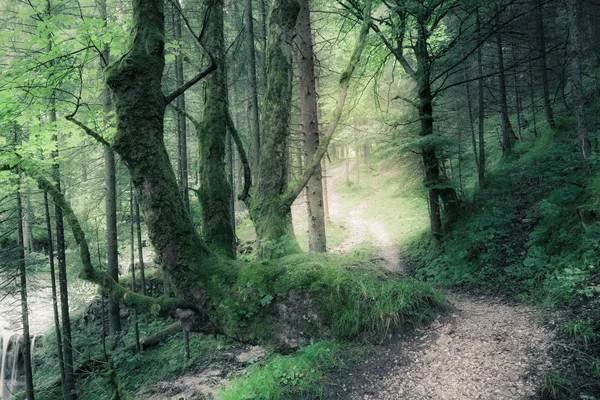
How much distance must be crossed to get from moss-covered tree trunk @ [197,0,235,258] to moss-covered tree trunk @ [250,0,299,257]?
545 millimetres

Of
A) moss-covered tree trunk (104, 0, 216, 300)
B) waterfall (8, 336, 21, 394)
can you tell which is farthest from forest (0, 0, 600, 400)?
waterfall (8, 336, 21, 394)

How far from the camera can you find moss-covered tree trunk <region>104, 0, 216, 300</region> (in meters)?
3.32

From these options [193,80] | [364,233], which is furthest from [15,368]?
[364,233]

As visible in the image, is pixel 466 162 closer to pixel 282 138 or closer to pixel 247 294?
pixel 282 138

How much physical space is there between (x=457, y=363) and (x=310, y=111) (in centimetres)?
536


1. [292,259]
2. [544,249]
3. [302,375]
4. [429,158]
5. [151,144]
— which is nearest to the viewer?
[151,144]

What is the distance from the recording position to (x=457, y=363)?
11.4ft

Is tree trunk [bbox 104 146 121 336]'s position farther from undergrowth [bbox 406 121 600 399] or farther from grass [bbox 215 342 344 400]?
undergrowth [bbox 406 121 600 399]

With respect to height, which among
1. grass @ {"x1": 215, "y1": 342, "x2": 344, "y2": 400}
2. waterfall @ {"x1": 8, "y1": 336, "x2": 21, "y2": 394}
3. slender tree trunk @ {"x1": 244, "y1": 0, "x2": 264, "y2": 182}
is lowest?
waterfall @ {"x1": 8, "y1": 336, "x2": 21, "y2": 394}

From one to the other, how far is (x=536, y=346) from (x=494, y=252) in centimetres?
447

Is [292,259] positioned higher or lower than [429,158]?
lower

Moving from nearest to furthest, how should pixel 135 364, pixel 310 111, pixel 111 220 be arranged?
pixel 310 111, pixel 135 364, pixel 111 220

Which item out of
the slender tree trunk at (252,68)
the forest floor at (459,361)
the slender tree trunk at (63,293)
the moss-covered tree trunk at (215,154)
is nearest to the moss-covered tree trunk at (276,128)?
the moss-covered tree trunk at (215,154)

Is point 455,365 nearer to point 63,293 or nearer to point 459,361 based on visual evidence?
point 459,361
